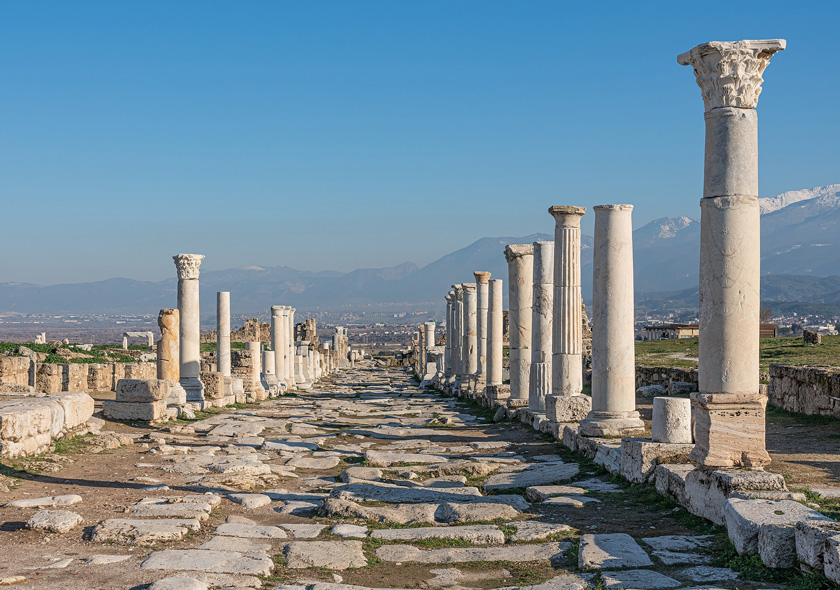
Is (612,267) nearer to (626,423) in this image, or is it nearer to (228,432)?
(626,423)

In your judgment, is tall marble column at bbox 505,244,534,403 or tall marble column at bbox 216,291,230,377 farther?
tall marble column at bbox 216,291,230,377

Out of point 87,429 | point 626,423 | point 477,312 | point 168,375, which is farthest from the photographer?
point 477,312

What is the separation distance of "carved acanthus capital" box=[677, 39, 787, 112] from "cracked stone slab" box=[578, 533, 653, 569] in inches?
181

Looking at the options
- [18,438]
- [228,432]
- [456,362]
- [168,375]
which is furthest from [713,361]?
[456,362]

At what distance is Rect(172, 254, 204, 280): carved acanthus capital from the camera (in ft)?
75.0

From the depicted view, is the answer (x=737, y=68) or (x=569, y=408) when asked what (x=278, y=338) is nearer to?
(x=569, y=408)

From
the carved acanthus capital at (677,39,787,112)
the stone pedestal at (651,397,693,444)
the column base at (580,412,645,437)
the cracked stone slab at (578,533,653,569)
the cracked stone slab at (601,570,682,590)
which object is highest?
the carved acanthus capital at (677,39,787,112)

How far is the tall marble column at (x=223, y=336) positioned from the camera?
25984 mm

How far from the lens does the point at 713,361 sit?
9.24 metres

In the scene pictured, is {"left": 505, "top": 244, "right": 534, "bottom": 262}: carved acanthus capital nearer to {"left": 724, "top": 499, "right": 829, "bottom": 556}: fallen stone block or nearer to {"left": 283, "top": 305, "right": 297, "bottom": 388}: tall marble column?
{"left": 724, "top": 499, "right": 829, "bottom": 556}: fallen stone block

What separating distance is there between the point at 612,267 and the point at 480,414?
9.10 meters

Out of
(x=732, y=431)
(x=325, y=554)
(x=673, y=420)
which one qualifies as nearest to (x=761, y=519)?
(x=732, y=431)

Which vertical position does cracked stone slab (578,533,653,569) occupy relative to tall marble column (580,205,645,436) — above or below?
below

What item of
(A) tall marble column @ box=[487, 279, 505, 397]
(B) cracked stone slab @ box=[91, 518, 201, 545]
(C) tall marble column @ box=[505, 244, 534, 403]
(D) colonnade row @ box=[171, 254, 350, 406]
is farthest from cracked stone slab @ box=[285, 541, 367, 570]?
(A) tall marble column @ box=[487, 279, 505, 397]
